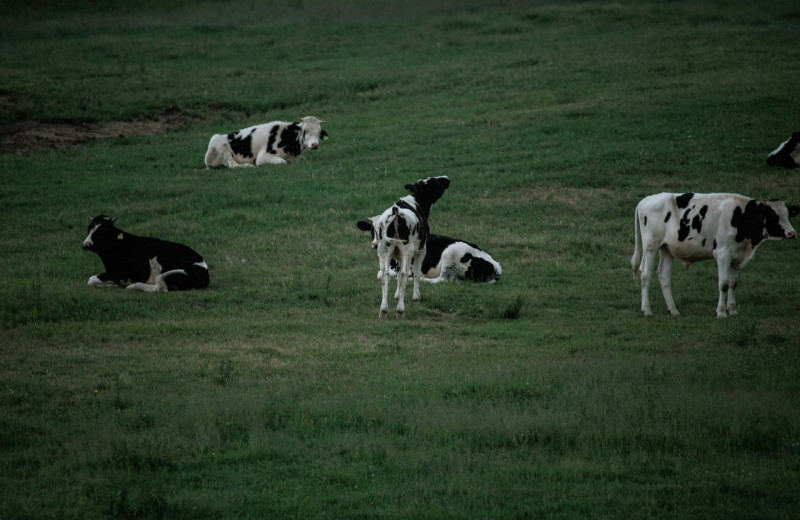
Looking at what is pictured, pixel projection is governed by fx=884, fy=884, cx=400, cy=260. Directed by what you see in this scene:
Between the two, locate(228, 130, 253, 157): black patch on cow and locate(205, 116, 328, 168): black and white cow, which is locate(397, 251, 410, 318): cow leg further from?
locate(228, 130, 253, 157): black patch on cow

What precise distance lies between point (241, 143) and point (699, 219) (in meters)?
17.9

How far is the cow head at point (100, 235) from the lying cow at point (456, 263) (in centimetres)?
484

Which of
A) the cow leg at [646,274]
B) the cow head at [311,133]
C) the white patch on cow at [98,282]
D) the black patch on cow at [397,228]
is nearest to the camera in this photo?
the black patch on cow at [397,228]

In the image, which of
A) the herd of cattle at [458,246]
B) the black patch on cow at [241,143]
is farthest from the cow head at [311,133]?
the herd of cattle at [458,246]

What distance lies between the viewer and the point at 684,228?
15.4 metres

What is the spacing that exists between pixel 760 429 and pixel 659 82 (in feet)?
92.4

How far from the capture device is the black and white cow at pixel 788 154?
25531mm

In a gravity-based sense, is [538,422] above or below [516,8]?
below

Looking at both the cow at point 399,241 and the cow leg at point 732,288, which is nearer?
the cow at point 399,241

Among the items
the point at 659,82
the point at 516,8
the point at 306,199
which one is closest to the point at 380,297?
the point at 306,199

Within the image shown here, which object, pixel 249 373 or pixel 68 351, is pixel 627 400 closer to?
pixel 249 373

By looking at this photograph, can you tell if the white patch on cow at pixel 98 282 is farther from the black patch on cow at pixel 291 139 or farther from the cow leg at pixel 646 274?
the black patch on cow at pixel 291 139

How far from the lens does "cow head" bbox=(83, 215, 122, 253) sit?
16656mm

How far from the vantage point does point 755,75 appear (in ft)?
115
